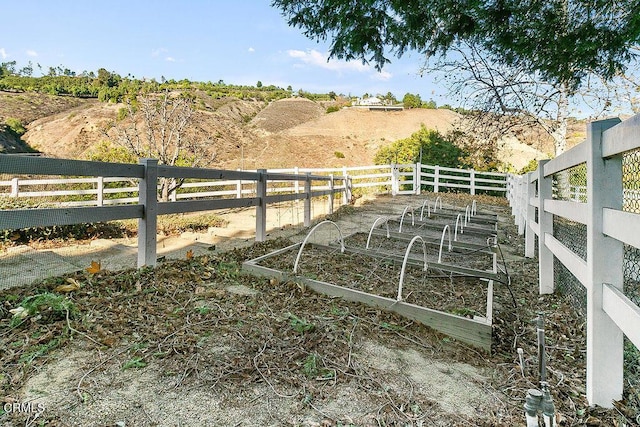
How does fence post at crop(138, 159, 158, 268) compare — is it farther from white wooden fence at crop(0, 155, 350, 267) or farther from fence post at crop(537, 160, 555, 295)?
fence post at crop(537, 160, 555, 295)

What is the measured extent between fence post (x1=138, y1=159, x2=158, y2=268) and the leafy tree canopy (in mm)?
2240

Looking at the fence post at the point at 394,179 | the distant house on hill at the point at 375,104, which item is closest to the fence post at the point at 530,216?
the fence post at the point at 394,179

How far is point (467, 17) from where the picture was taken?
11.0 ft

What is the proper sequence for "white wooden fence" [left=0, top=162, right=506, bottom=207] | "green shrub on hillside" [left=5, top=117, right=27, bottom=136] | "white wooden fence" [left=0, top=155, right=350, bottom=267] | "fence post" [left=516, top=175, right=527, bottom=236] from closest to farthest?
"white wooden fence" [left=0, top=155, right=350, bottom=267] → "fence post" [left=516, top=175, right=527, bottom=236] → "white wooden fence" [left=0, top=162, right=506, bottom=207] → "green shrub on hillside" [left=5, top=117, right=27, bottom=136]

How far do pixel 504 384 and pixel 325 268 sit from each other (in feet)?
6.41

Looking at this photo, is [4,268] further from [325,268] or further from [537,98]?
[537,98]

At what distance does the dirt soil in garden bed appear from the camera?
4.35 feet

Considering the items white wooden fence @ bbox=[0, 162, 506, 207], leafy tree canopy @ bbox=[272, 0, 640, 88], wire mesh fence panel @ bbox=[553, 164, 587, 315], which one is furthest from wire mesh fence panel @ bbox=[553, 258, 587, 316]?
white wooden fence @ bbox=[0, 162, 506, 207]

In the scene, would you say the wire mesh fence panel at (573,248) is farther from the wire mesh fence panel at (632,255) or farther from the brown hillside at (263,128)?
the brown hillside at (263,128)

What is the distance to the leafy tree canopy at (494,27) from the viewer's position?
9.73 feet

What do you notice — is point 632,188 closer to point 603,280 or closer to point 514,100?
point 603,280

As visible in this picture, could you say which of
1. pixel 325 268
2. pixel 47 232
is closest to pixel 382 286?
pixel 325 268

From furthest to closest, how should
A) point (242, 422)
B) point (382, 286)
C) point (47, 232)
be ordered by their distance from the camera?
point (47, 232), point (382, 286), point (242, 422)

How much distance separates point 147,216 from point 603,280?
3.08 m
